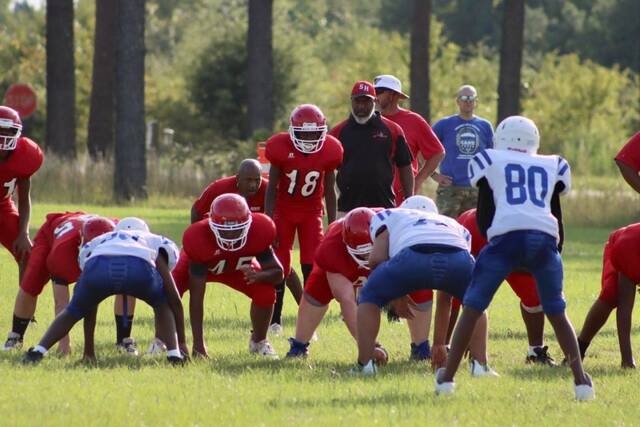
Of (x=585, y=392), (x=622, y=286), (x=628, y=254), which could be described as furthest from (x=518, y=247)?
(x=622, y=286)

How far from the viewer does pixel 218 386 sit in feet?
32.7

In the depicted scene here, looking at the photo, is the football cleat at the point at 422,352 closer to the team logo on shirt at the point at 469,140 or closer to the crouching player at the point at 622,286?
the crouching player at the point at 622,286

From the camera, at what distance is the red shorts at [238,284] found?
38.5ft

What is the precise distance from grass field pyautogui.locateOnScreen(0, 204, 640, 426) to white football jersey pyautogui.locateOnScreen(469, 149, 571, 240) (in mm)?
1103

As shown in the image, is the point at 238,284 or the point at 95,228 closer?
the point at 95,228

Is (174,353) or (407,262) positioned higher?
(407,262)

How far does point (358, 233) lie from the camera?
10.7m

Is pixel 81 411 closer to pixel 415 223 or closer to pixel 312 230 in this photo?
pixel 415 223

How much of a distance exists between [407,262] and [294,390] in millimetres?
1103

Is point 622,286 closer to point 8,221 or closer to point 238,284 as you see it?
point 238,284

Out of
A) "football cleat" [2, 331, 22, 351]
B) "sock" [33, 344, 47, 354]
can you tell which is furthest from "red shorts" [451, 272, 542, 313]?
"football cleat" [2, 331, 22, 351]

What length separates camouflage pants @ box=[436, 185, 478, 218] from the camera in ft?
56.3

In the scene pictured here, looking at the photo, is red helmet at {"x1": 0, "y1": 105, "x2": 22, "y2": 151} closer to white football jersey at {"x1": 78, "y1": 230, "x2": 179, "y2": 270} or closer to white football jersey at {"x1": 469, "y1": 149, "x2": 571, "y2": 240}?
white football jersey at {"x1": 78, "y1": 230, "x2": 179, "y2": 270}

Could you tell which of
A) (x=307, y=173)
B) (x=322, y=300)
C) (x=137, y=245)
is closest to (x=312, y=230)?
(x=307, y=173)
